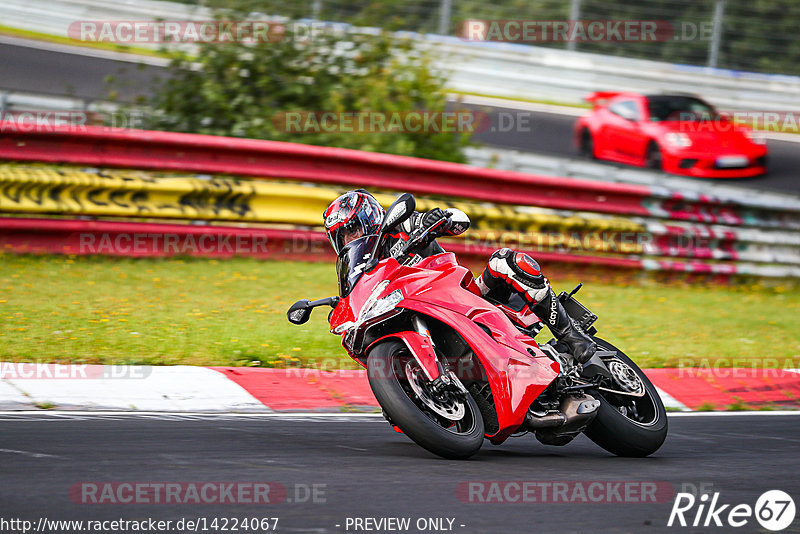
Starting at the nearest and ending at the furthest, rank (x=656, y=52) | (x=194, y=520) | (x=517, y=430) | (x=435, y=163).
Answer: (x=194, y=520) < (x=517, y=430) < (x=435, y=163) < (x=656, y=52)

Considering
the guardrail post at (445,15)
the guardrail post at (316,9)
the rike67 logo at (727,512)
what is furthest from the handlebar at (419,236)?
the guardrail post at (445,15)

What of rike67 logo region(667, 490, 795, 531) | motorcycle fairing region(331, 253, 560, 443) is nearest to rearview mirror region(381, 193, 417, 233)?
motorcycle fairing region(331, 253, 560, 443)

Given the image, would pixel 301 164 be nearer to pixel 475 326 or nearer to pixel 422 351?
pixel 475 326

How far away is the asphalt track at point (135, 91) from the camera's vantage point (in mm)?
15672

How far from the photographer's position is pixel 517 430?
502cm

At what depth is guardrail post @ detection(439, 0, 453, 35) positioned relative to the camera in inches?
734

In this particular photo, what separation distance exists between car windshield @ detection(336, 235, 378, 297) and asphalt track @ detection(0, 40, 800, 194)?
31.3ft

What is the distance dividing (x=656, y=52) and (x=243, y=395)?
660 inches

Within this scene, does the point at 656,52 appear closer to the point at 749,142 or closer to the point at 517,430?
the point at 749,142

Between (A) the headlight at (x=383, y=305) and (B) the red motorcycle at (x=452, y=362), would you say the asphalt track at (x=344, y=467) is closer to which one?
(B) the red motorcycle at (x=452, y=362)

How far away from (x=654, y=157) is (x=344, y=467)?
12.8m

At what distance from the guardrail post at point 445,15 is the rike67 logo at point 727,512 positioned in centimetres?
1531

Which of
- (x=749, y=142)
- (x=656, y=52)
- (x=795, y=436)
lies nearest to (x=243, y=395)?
(x=795, y=436)

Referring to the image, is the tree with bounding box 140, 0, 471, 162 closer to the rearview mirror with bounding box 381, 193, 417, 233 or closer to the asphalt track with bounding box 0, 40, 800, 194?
the asphalt track with bounding box 0, 40, 800, 194
